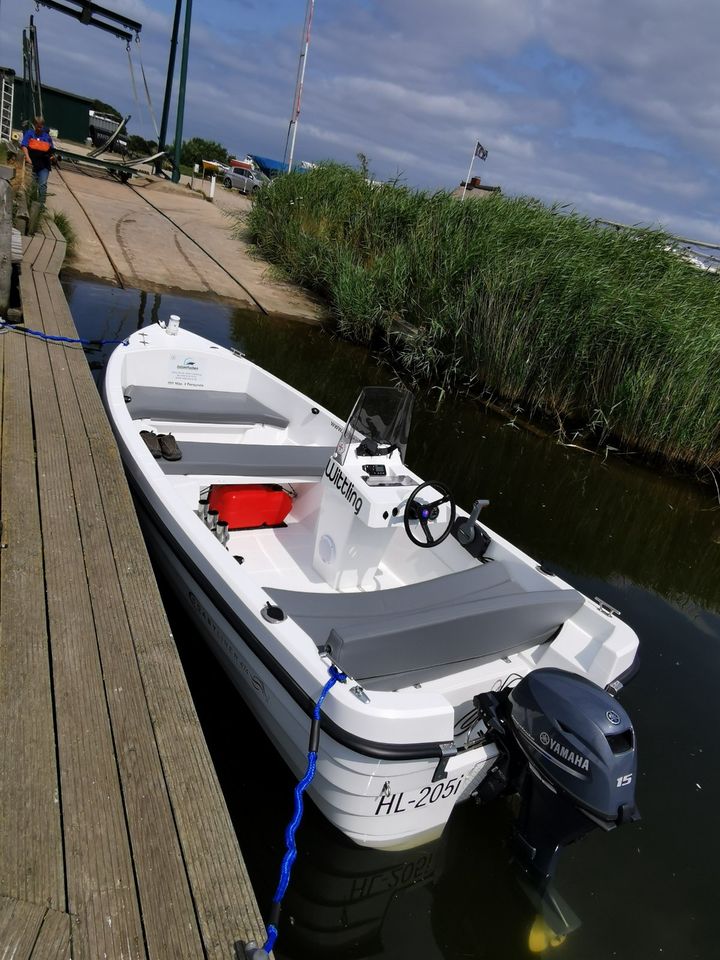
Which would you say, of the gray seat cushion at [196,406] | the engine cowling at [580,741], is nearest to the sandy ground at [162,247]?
the gray seat cushion at [196,406]

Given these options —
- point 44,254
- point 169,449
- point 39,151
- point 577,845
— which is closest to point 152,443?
point 169,449

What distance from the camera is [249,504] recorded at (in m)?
4.17

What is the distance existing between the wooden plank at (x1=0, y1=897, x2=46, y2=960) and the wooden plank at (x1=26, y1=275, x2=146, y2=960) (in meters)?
0.09

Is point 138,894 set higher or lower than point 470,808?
higher

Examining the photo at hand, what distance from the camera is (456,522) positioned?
386 centimetres

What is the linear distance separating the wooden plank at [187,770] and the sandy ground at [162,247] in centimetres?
902

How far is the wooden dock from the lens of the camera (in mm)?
1598

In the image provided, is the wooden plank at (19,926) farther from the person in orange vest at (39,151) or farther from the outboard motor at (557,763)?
the person in orange vest at (39,151)

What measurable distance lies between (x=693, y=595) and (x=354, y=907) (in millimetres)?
4282

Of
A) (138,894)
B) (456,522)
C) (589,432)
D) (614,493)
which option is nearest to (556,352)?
(589,432)

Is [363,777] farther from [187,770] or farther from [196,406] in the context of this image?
[196,406]

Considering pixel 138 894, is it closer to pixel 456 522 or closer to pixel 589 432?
pixel 456 522

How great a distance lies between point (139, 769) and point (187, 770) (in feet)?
0.47

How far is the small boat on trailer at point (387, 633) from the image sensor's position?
7.93ft
